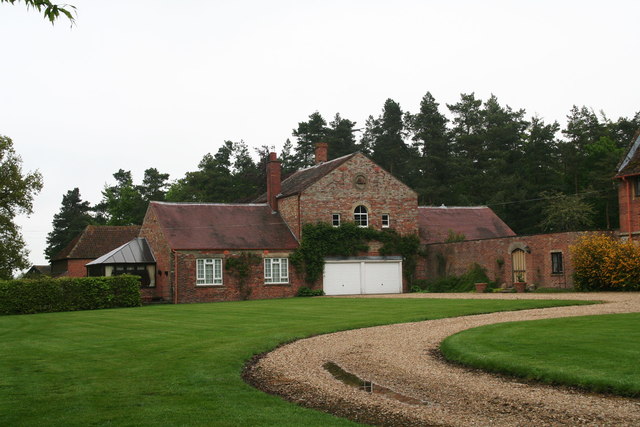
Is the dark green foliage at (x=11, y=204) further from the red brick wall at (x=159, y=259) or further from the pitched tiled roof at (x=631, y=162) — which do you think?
the pitched tiled roof at (x=631, y=162)

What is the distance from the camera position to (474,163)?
7138cm

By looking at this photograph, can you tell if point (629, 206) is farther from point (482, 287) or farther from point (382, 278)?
point (382, 278)

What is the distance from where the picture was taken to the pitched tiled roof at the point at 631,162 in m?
30.1

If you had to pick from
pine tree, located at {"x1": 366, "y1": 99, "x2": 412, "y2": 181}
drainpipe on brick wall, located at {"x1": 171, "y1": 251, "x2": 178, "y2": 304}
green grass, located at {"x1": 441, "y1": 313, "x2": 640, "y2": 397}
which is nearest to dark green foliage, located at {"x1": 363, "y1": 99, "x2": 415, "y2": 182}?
pine tree, located at {"x1": 366, "y1": 99, "x2": 412, "y2": 181}

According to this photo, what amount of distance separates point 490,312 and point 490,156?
5228 centimetres

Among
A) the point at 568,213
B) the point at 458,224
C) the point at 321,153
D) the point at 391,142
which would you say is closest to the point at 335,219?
the point at 321,153

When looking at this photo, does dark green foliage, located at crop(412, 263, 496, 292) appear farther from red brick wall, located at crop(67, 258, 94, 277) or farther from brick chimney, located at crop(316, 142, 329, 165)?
red brick wall, located at crop(67, 258, 94, 277)

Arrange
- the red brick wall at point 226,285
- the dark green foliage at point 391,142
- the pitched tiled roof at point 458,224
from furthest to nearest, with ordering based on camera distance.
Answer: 1. the dark green foliage at point 391,142
2. the pitched tiled roof at point 458,224
3. the red brick wall at point 226,285

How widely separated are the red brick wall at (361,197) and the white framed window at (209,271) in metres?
5.81

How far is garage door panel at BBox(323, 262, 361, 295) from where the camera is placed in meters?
39.7

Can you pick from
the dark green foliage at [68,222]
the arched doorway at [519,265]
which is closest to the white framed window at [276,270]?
the arched doorway at [519,265]

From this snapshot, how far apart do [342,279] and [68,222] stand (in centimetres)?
6299

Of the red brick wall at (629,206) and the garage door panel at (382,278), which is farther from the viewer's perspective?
the garage door panel at (382,278)

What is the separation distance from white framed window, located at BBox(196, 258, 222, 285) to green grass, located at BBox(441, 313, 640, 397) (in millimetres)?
22824
